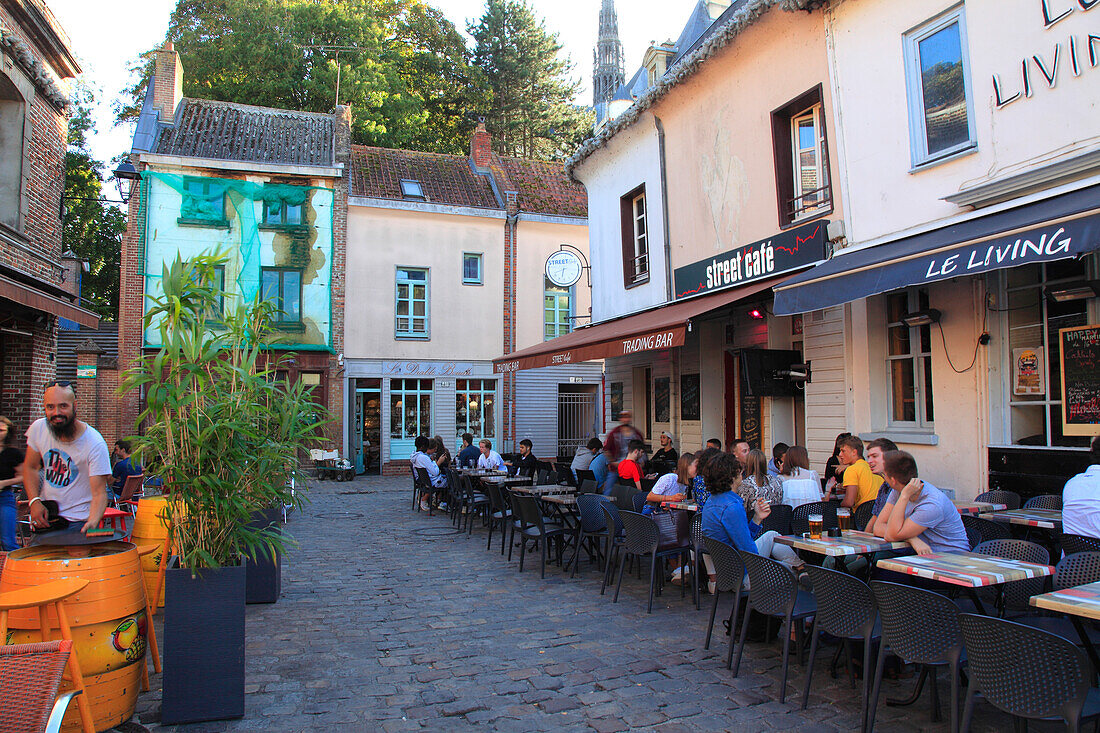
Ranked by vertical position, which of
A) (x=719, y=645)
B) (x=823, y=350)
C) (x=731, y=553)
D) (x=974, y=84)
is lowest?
(x=719, y=645)

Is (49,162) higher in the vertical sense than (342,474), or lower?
higher

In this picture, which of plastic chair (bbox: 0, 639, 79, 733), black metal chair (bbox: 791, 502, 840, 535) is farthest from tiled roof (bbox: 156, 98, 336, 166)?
plastic chair (bbox: 0, 639, 79, 733)

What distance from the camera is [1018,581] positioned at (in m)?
3.97

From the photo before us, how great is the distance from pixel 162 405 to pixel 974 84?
23.4 feet

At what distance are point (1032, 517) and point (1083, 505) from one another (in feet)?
3.06

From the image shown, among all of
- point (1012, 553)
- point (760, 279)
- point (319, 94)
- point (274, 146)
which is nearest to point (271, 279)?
point (274, 146)

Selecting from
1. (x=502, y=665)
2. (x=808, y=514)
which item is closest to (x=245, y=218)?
(x=502, y=665)

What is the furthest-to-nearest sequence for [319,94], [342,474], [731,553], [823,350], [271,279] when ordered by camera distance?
[319,94] < [271,279] < [342,474] < [823,350] < [731,553]

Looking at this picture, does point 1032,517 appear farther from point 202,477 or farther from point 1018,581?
point 202,477

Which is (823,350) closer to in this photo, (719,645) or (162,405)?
(719,645)

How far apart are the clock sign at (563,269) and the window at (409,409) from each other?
26.3 ft

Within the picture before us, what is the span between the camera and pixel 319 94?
2581cm

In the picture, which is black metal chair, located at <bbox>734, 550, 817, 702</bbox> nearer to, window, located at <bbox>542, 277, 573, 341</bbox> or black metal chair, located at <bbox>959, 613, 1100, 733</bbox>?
→ black metal chair, located at <bbox>959, 613, 1100, 733</bbox>

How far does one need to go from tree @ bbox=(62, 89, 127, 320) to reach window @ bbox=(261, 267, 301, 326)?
40.4 feet
